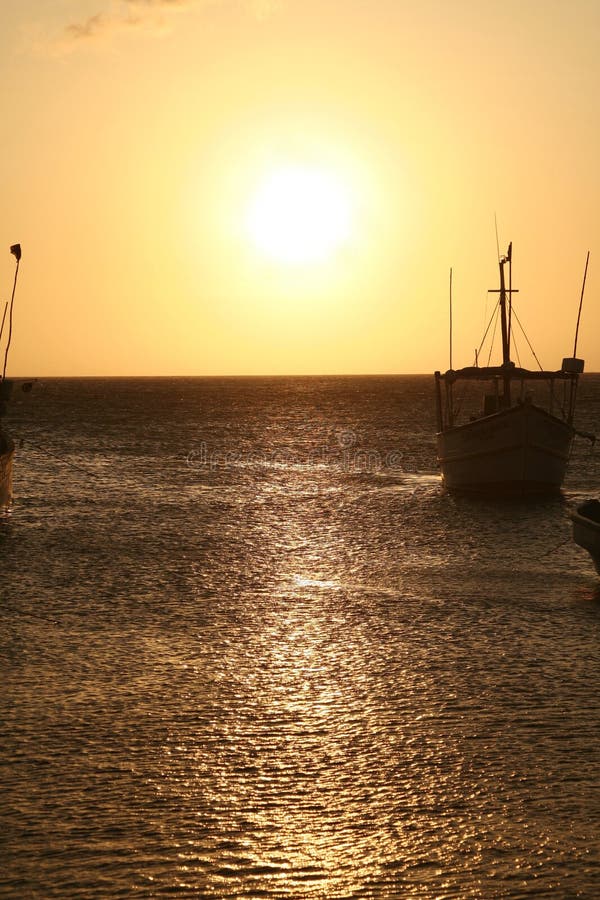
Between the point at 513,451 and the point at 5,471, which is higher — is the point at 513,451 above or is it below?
above

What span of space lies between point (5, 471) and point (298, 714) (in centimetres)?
2564

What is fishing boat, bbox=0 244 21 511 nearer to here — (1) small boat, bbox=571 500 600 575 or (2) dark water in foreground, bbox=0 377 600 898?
(2) dark water in foreground, bbox=0 377 600 898

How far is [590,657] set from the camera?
1641 cm

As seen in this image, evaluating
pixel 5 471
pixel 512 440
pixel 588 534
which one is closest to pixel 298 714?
pixel 588 534

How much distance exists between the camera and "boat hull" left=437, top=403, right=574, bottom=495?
42.1 m

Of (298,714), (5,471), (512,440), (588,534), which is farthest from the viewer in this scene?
(512,440)

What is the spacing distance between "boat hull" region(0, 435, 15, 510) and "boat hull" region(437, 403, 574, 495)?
16.9 metres

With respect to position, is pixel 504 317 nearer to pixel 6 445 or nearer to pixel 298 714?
pixel 6 445

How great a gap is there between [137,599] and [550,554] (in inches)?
483

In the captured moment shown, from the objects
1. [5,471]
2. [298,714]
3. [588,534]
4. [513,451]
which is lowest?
[298,714]

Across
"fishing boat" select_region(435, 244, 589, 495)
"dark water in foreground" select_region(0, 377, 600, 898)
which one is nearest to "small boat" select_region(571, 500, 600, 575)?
"dark water in foreground" select_region(0, 377, 600, 898)

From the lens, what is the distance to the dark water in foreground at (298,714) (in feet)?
30.0

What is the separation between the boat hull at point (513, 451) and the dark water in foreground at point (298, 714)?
9821 millimetres

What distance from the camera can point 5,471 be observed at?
37.1m
